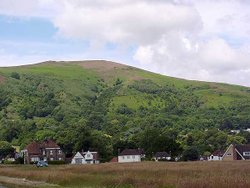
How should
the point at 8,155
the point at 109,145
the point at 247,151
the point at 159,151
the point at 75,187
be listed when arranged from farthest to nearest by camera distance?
the point at 8,155 → the point at 109,145 → the point at 159,151 → the point at 247,151 → the point at 75,187

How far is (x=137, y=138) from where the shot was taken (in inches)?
6673

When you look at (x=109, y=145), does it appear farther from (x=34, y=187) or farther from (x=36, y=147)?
(x=34, y=187)

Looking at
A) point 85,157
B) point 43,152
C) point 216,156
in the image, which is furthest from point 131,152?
point 43,152

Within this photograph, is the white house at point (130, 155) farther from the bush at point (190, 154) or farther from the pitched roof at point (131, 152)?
the bush at point (190, 154)

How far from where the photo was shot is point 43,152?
154 m

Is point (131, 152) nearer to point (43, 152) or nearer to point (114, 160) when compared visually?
point (114, 160)

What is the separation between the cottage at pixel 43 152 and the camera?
150m

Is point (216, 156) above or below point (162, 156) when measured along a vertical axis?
below

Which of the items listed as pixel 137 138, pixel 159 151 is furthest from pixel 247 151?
pixel 137 138

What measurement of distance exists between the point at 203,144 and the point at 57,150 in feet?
184

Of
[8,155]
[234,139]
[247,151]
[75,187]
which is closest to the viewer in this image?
[75,187]

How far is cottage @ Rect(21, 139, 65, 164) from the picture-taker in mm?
149875

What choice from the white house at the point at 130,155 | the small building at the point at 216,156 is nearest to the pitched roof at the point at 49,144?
the white house at the point at 130,155

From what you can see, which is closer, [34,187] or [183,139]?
[34,187]
